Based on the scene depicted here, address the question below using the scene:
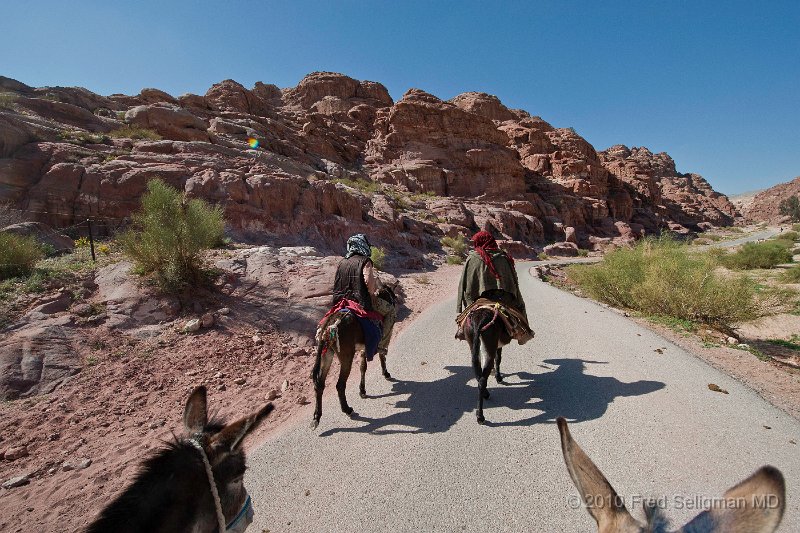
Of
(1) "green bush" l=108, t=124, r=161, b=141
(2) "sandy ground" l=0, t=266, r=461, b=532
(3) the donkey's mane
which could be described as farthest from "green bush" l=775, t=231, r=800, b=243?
(1) "green bush" l=108, t=124, r=161, b=141

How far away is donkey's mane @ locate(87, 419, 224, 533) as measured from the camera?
106 cm

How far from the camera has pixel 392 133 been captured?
4322 centimetres

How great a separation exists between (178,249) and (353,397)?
504 centimetres

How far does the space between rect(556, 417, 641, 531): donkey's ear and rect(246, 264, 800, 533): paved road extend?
61.8 inches

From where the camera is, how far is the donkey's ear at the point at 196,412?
1.58 meters

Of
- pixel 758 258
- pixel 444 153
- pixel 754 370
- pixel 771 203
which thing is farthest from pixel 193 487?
pixel 771 203

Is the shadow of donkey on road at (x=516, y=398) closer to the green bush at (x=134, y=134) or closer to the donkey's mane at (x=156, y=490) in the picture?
the donkey's mane at (x=156, y=490)

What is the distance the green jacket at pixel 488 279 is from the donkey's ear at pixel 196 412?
3321 mm

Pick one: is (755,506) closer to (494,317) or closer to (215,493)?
(215,493)

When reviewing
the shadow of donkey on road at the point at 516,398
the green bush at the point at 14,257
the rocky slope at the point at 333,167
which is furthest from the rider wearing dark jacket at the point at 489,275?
the rocky slope at the point at 333,167

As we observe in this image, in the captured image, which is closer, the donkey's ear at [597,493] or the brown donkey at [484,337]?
the donkey's ear at [597,493]

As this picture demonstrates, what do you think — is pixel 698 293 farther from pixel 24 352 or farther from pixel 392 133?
pixel 392 133

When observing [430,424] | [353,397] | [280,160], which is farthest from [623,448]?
[280,160]

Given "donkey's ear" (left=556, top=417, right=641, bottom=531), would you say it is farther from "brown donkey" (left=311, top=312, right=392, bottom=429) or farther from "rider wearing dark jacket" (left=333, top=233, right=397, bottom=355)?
"rider wearing dark jacket" (left=333, top=233, right=397, bottom=355)
